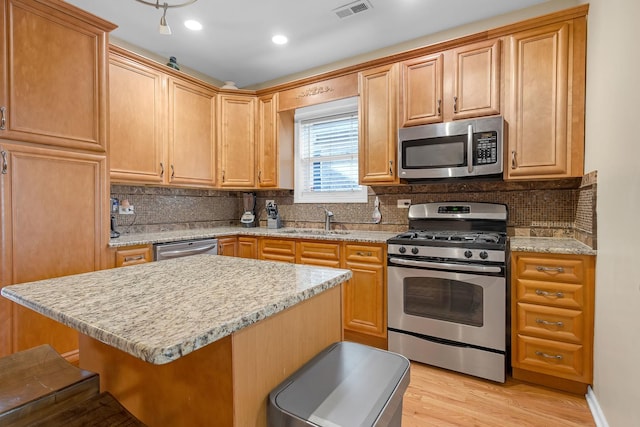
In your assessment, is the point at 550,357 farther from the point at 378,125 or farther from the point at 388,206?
the point at 378,125

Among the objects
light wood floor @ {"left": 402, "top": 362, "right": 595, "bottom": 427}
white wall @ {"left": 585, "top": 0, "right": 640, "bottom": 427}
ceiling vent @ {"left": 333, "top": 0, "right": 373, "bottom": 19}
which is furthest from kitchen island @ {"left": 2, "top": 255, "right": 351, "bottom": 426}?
ceiling vent @ {"left": 333, "top": 0, "right": 373, "bottom": 19}

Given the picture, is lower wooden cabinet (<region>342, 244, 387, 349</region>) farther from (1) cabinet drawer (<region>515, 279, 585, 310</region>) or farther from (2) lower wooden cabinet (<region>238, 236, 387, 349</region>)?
(1) cabinet drawer (<region>515, 279, 585, 310</region>)

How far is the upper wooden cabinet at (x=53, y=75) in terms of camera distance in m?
2.00

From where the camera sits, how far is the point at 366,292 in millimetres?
2723

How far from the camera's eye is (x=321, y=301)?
1167 mm

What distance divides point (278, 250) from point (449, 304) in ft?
5.33

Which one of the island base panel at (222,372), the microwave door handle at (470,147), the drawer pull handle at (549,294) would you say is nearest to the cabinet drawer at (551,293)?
the drawer pull handle at (549,294)

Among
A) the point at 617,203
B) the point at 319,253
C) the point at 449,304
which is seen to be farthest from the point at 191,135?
the point at 617,203

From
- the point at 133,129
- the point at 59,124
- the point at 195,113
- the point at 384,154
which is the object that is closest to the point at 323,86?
the point at 384,154

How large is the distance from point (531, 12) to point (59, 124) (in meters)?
3.62

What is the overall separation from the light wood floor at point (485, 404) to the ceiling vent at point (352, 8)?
2.79 m

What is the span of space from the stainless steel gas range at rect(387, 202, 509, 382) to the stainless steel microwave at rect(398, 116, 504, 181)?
1.52 feet

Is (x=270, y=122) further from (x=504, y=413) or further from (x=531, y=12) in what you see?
(x=504, y=413)

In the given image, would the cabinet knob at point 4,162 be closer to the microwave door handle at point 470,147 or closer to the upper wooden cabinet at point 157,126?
the upper wooden cabinet at point 157,126
